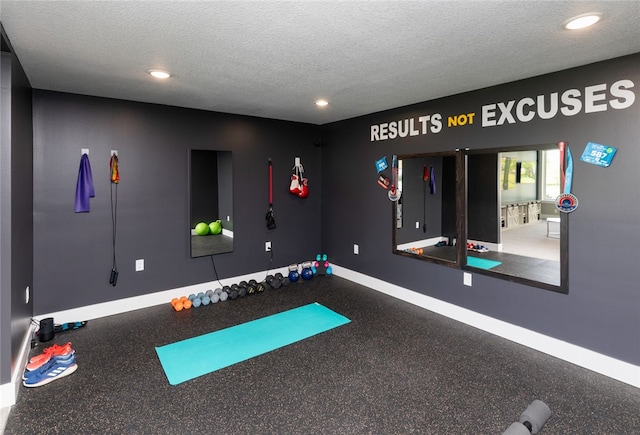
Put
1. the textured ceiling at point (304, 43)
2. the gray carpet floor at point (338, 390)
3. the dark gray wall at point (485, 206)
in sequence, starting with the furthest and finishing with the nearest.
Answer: the dark gray wall at point (485, 206) → the gray carpet floor at point (338, 390) → the textured ceiling at point (304, 43)

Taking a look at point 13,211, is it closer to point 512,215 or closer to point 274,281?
point 274,281

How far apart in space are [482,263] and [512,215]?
2.17 meters

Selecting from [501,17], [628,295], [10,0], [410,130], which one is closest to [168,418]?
[10,0]

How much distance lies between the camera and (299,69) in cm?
283

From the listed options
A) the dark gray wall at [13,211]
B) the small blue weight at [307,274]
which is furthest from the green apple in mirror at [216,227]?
the dark gray wall at [13,211]

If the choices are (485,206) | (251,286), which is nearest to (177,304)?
(251,286)

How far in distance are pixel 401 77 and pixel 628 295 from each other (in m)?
2.50

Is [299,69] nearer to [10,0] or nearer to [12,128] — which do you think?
[10,0]

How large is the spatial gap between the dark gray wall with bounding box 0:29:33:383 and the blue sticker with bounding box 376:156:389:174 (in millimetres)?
3678

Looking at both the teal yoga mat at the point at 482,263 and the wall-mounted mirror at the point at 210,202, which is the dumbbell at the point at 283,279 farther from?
the teal yoga mat at the point at 482,263

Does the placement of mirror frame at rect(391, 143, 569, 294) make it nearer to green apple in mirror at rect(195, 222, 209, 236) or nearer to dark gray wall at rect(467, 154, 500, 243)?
dark gray wall at rect(467, 154, 500, 243)

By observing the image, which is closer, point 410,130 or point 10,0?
point 10,0

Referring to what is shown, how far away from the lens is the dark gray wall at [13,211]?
2.26 meters

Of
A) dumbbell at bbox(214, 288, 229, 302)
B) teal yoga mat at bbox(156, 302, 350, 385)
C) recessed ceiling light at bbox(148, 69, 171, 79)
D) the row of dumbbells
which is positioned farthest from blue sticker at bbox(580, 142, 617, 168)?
dumbbell at bbox(214, 288, 229, 302)
